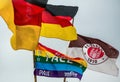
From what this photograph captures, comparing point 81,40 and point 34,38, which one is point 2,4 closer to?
point 34,38

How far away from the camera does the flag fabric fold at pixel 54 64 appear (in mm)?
23578

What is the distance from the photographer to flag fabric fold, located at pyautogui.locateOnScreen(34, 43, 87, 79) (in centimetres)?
2358

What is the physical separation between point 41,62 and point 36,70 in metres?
0.35

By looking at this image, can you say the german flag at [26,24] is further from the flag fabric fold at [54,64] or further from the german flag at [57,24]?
the flag fabric fold at [54,64]

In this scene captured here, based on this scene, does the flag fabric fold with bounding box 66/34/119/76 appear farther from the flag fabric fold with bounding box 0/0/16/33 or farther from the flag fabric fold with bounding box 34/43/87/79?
the flag fabric fold with bounding box 0/0/16/33

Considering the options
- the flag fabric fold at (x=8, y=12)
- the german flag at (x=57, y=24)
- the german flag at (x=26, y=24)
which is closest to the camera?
the flag fabric fold at (x=8, y=12)

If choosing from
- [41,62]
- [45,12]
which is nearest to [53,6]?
[45,12]

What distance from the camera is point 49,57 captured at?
2358 cm

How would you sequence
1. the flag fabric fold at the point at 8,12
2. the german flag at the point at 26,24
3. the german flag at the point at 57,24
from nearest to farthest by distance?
1. the flag fabric fold at the point at 8,12
2. the german flag at the point at 26,24
3. the german flag at the point at 57,24

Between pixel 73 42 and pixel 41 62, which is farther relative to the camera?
pixel 73 42

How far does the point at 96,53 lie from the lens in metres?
25.3

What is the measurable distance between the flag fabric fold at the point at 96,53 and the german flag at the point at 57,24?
1.33 m

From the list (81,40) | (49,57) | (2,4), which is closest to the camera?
(2,4)

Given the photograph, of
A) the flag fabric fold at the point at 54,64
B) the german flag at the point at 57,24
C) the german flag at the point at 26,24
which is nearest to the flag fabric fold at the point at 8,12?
the german flag at the point at 26,24
